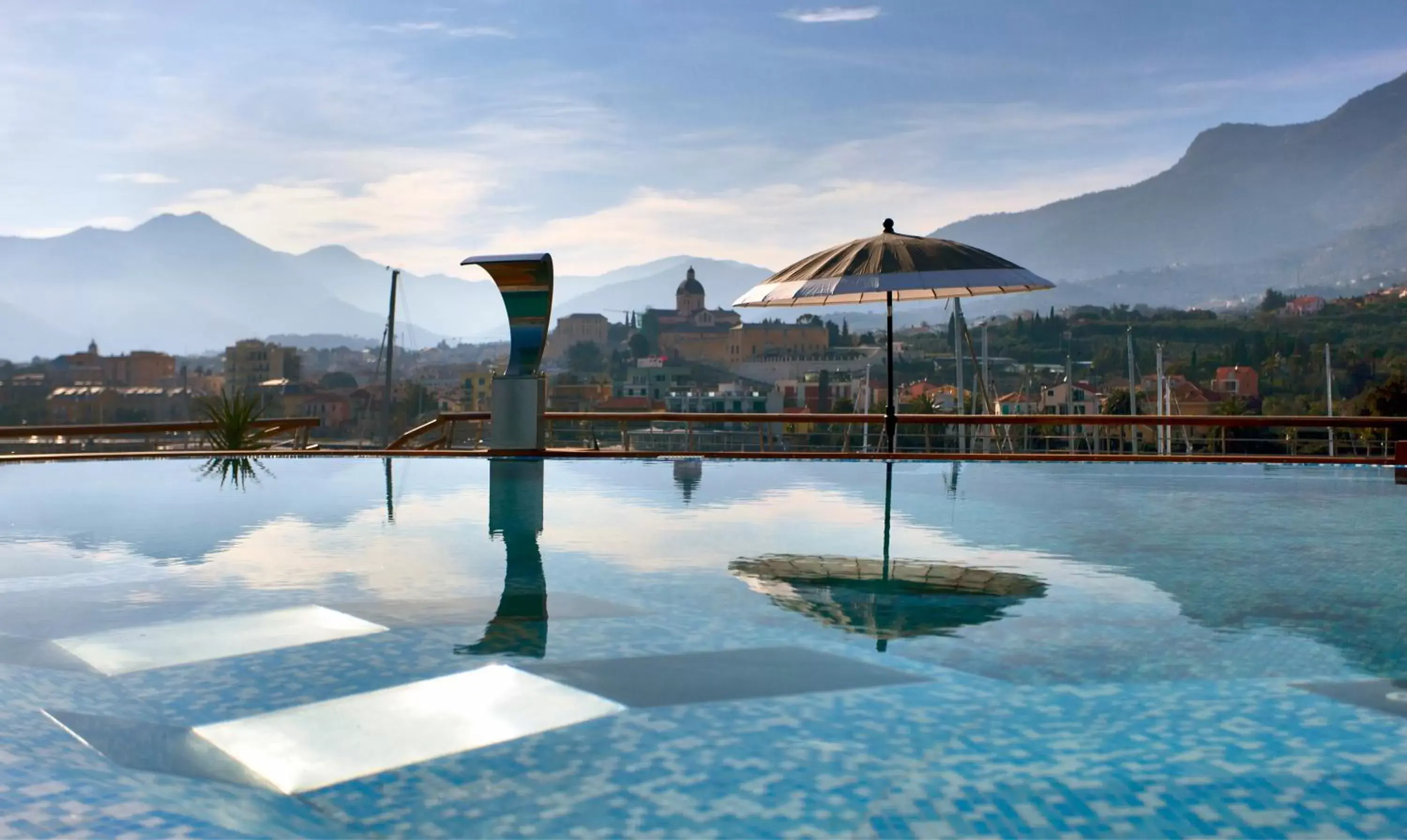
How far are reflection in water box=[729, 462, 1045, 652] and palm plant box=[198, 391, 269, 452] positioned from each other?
9277 millimetres

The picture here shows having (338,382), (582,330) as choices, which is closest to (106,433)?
(338,382)

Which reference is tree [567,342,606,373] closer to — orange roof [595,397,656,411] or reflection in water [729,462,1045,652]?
orange roof [595,397,656,411]

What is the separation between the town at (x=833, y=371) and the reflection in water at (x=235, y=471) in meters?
2.37

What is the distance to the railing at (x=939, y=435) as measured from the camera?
11531mm

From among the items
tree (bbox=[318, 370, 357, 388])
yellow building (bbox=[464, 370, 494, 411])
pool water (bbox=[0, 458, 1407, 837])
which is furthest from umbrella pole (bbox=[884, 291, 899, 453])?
tree (bbox=[318, 370, 357, 388])

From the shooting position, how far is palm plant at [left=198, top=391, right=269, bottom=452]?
523 inches

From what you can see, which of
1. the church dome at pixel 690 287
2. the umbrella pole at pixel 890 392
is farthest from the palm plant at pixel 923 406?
the church dome at pixel 690 287

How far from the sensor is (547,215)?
570 ft

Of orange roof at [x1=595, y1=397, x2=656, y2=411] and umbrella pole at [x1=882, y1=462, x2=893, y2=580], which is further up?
orange roof at [x1=595, y1=397, x2=656, y2=411]

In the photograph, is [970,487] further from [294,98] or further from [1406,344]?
[1406,344]

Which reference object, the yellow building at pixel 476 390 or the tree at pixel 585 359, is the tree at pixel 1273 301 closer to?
the yellow building at pixel 476 390

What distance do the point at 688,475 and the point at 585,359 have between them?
129 metres

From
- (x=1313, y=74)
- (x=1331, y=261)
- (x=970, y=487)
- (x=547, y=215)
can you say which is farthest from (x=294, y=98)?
(x=1331, y=261)

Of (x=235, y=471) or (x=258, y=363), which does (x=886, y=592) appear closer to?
(x=235, y=471)
